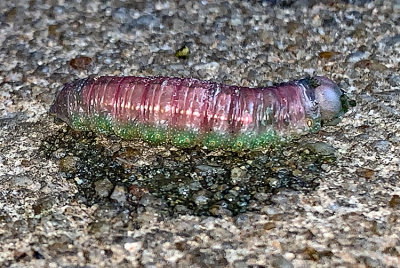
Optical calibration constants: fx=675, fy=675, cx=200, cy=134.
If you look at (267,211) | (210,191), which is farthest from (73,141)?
(267,211)

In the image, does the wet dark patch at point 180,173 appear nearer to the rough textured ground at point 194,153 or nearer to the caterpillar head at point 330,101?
the rough textured ground at point 194,153

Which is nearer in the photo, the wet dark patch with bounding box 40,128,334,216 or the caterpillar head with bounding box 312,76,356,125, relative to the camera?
the wet dark patch with bounding box 40,128,334,216

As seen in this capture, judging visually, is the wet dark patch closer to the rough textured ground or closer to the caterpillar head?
the rough textured ground

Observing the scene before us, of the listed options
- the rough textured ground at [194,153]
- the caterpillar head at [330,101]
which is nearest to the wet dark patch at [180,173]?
the rough textured ground at [194,153]

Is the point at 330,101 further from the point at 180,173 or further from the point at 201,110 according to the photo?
the point at 180,173

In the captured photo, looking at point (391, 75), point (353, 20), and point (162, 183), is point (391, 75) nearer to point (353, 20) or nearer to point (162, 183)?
point (353, 20)

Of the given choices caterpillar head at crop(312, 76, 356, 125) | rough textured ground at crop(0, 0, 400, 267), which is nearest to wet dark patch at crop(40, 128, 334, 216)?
rough textured ground at crop(0, 0, 400, 267)
